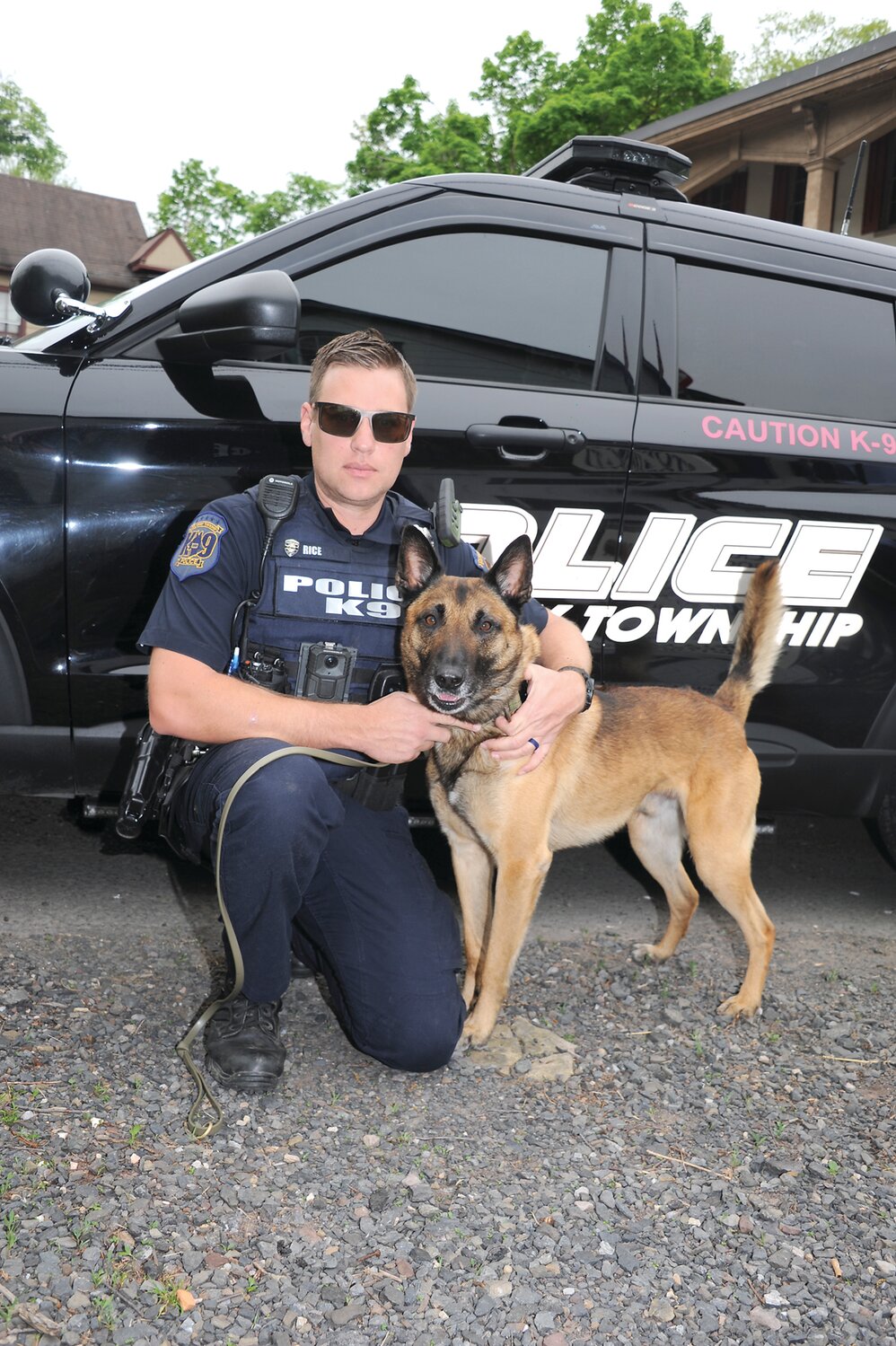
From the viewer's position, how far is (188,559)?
2.42 m

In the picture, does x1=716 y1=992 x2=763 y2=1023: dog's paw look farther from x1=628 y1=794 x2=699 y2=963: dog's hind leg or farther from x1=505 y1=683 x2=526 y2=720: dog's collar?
x1=505 y1=683 x2=526 y2=720: dog's collar

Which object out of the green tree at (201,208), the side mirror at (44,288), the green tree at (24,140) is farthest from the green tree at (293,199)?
the side mirror at (44,288)

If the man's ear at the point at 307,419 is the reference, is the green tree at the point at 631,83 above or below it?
above

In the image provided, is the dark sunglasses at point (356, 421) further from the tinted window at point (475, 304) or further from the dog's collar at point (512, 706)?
the dog's collar at point (512, 706)

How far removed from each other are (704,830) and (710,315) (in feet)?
5.25

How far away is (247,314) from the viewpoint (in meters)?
2.60

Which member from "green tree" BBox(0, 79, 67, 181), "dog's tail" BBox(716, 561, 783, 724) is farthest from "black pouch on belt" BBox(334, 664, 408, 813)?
"green tree" BBox(0, 79, 67, 181)

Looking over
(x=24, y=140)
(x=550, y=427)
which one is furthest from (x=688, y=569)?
(x=24, y=140)

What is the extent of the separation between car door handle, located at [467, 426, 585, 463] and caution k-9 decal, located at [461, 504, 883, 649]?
164 mm

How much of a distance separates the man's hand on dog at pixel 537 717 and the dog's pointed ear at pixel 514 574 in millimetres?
206

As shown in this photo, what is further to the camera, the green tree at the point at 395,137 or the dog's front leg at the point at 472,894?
the green tree at the point at 395,137

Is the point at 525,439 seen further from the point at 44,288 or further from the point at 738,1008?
the point at 738,1008

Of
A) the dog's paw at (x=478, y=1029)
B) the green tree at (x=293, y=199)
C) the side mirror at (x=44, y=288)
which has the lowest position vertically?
the dog's paw at (x=478, y=1029)

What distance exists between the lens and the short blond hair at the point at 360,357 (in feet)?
8.27
